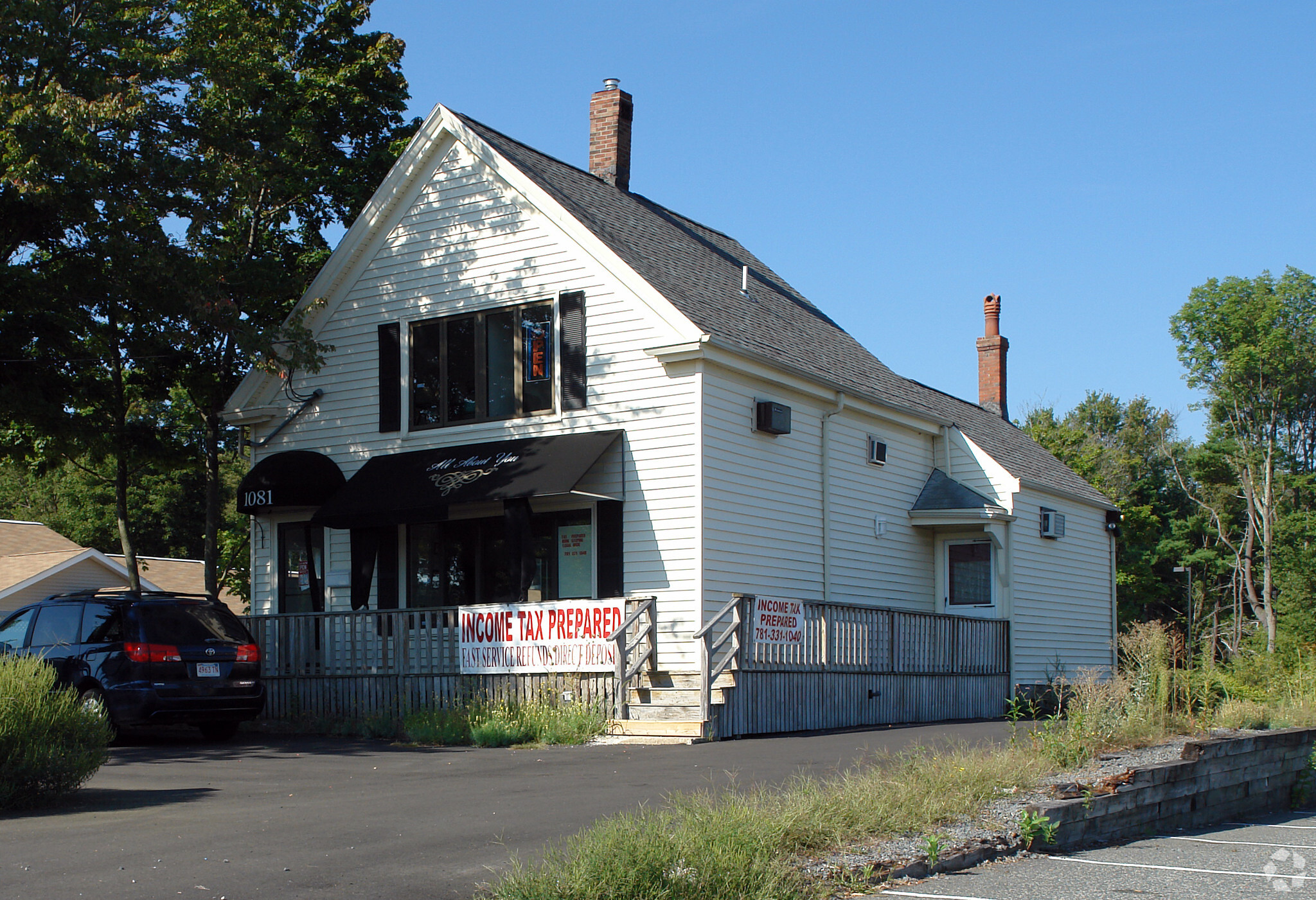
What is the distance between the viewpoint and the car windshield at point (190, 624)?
14.7 metres

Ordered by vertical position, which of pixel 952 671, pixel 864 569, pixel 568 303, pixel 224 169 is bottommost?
pixel 952 671

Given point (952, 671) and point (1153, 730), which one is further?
point (952, 671)

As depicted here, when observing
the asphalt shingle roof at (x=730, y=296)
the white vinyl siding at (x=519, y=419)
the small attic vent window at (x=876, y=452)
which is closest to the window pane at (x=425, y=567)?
the white vinyl siding at (x=519, y=419)

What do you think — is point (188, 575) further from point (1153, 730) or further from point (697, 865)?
point (697, 865)

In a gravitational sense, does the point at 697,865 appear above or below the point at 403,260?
below

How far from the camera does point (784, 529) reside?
18.2 meters

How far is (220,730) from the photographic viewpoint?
16125mm

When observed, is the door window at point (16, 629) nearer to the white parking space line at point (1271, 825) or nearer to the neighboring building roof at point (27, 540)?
the white parking space line at point (1271, 825)

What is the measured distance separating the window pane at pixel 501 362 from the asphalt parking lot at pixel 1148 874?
1141 centimetres

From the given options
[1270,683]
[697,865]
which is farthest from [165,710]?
[1270,683]

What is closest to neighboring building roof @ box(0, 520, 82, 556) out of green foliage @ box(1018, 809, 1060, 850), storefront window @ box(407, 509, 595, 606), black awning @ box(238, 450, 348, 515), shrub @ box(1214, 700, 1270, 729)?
black awning @ box(238, 450, 348, 515)

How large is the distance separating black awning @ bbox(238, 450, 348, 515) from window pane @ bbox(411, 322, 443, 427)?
1599 millimetres

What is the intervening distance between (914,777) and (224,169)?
1404 cm

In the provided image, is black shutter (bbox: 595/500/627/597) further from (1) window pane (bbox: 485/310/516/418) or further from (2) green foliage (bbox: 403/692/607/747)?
(1) window pane (bbox: 485/310/516/418)
